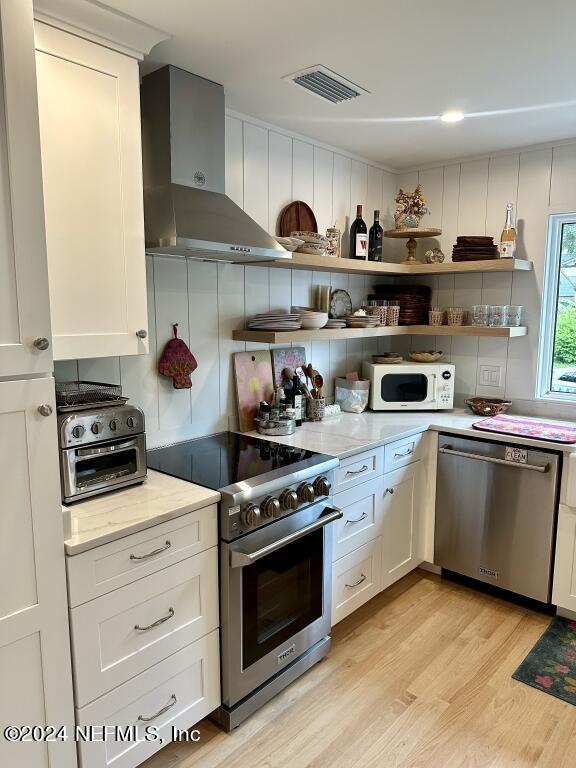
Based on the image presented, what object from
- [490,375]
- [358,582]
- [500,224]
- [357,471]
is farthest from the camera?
[490,375]

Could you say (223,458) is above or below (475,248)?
below

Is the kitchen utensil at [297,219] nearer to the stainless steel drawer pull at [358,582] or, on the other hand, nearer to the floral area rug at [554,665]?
the stainless steel drawer pull at [358,582]

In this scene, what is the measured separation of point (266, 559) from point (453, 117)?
221cm

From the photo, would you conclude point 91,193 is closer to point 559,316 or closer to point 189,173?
point 189,173

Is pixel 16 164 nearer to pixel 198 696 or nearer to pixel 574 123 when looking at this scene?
pixel 198 696

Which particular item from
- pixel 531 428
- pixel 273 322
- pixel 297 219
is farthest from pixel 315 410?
pixel 531 428

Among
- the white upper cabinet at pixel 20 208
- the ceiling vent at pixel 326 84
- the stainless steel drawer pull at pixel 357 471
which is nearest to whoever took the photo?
the white upper cabinet at pixel 20 208

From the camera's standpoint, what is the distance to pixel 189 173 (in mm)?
2080

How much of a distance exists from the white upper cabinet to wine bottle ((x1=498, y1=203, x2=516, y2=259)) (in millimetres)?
2491

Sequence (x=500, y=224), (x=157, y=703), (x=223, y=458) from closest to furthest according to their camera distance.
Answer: (x=157, y=703) → (x=223, y=458) → (x=500, y=224)

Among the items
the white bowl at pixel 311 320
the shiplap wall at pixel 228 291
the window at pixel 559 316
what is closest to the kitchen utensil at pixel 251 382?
the shiplap wall at pixel 228 291

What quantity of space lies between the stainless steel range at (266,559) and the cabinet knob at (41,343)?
77cm

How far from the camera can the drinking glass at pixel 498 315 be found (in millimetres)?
3031

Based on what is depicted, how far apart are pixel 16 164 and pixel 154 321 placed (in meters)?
1.05
